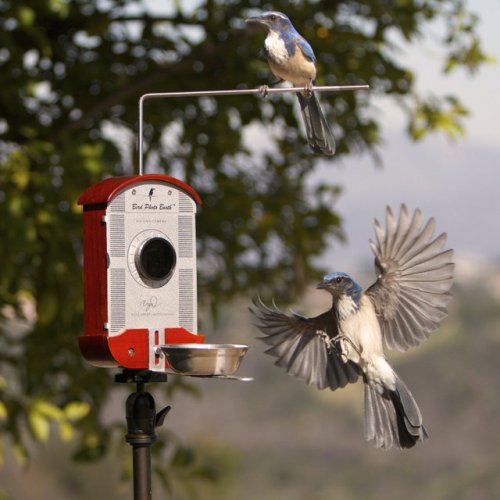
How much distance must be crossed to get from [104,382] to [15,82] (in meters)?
1.84

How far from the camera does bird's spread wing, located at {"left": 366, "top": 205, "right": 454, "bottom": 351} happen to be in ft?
10.4

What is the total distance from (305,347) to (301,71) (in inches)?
28.1

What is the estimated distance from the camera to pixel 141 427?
4.06 meters

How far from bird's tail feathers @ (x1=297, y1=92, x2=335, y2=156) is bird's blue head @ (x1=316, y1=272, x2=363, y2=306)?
0.32 meters

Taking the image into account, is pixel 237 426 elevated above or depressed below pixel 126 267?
below

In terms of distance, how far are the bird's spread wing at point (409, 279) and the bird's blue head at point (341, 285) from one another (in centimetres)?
6

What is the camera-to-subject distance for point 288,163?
27.2 ft

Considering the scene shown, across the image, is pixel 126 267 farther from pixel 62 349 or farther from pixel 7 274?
pixel 62 349

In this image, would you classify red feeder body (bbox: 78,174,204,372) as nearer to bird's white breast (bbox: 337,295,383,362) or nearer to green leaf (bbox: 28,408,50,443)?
bird's white breast (bbox: 337,295,383,362)

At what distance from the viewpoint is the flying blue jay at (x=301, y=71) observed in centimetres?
324

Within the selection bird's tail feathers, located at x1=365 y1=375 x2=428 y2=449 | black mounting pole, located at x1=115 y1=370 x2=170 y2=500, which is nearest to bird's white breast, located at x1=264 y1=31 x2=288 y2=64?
bird's tail feathers, located at x1=365 y1=375 x2=428 y2=449

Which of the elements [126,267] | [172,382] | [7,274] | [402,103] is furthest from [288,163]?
[126,267]

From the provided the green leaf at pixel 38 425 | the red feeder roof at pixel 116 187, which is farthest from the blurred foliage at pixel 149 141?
the red feeder roof at pixel 116 187

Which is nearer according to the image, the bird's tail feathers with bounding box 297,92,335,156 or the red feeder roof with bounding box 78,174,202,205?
the bird's tail feathers with bounding box 297,92,335,156
